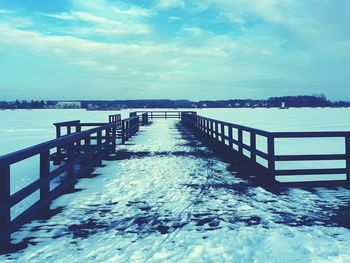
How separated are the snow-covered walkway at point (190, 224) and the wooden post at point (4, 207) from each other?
31 cm

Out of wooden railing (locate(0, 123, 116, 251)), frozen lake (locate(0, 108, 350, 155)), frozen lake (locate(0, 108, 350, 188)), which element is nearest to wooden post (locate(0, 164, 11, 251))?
wooden railing (locate(0, 123, 116, 251))

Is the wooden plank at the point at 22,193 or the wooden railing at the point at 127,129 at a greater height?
the wooden railing at the point at 127,129

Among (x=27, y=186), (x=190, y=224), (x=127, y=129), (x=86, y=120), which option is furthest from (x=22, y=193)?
(x=86, y=120)

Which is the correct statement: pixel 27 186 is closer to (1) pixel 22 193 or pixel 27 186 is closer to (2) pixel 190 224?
(1) pixel 22 193

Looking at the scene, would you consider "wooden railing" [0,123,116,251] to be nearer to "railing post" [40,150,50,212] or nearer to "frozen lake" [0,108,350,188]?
"railing post" [40,150,50,212]

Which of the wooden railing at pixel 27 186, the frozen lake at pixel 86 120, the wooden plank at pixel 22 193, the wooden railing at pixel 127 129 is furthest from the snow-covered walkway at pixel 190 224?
the frozen lake at pixel 86 120

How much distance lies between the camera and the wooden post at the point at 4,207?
14.6 ft

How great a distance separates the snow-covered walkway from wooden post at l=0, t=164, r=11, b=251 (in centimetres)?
31

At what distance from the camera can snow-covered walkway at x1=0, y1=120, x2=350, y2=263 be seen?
14.3 feet

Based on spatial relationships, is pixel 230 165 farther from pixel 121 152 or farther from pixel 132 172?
pixel 121 152

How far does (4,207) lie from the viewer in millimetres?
4441

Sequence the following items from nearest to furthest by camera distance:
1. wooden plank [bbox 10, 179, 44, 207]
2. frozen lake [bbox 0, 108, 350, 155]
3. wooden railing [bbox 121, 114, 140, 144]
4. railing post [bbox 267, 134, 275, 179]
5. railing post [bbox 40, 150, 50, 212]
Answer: wooden plank [bbox 10, 179, 44, 207]
railing post [bbox 40, 150, 50, 212]
railing post [bbox 267, 134, 275, 179]
wooden railing [bbox 121, 114, 140, 144]
frozen lake [bbox 0, 108, 350, 155]

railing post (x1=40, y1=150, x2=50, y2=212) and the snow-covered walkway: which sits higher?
railing post (x1=40, y1=150, x2=50, y2=212)

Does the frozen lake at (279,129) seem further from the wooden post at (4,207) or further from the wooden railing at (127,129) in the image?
the wooden railing at (127,129)
